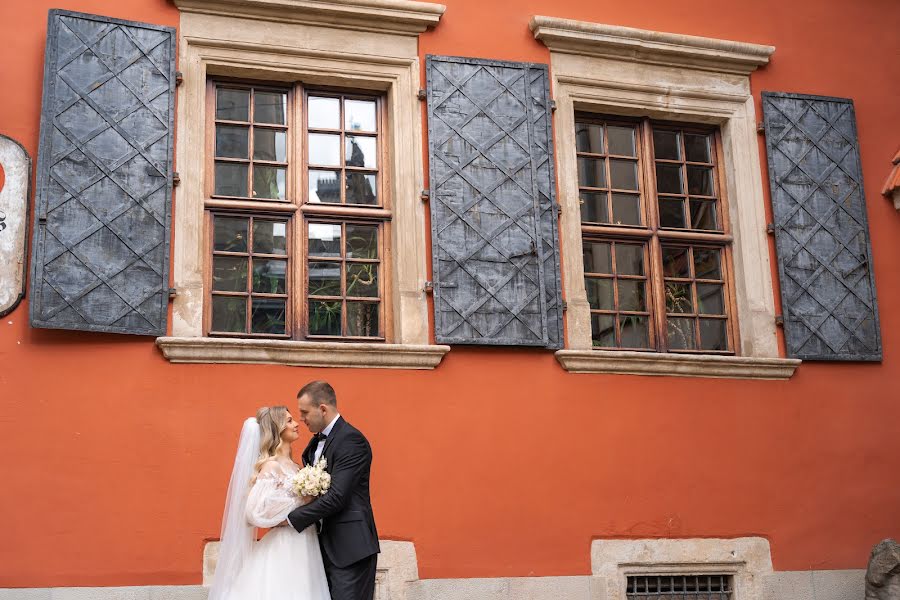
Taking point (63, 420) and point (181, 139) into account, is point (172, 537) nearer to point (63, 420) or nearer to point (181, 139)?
point (63, 420)

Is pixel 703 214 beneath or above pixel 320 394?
above

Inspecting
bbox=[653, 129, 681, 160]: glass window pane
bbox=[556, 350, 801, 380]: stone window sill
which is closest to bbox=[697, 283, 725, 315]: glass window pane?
bbox=[556, 350, 801, 380]: stone window sill

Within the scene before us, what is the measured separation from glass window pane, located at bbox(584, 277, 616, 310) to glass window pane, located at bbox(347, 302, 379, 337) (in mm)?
1541

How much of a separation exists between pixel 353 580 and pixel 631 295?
130 inches

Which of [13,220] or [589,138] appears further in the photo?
[589,138]

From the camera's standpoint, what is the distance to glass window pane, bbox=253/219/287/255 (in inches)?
298

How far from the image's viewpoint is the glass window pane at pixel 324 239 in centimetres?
767

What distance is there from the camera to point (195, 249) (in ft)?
23.7

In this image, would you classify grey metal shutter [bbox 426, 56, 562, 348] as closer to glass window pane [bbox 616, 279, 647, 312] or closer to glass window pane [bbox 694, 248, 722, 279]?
glass window pane [bbox 616, 279, 647, 312]

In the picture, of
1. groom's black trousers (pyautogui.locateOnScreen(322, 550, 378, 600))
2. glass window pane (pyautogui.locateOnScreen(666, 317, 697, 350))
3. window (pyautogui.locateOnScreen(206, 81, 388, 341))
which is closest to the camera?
groom's black trousers (pyautogui.locateOnScreen(322, 550, 378, 600))

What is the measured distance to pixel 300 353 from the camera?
23.4ft

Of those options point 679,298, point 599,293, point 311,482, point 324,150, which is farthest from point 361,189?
point 311,482

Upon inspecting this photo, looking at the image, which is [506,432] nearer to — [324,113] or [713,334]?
[713,334]

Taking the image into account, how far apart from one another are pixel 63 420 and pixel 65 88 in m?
2.02
